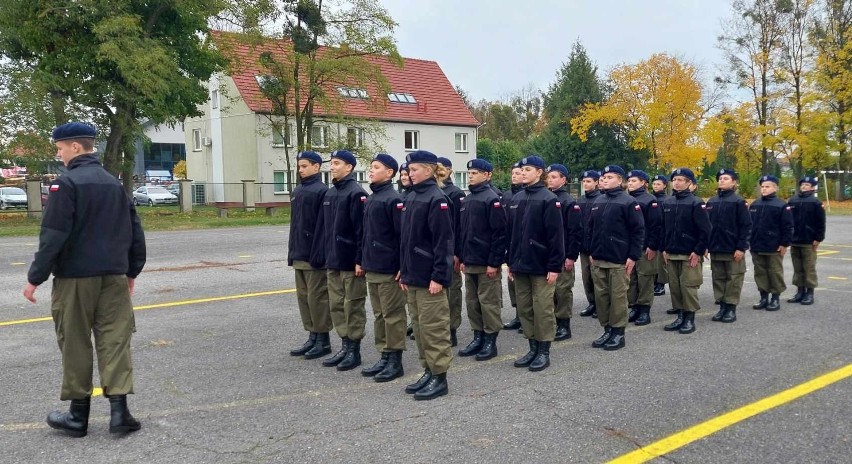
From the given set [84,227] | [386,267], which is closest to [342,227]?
[386,267]

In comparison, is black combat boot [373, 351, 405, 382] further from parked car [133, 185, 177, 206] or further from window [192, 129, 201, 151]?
window [192, 129, 201, 151]

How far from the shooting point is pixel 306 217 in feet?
22.4

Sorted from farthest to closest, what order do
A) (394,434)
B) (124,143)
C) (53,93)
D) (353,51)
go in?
(353,51) → (124,143) → (53,93) → (394,434)

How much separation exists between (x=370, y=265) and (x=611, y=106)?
37.2 meters

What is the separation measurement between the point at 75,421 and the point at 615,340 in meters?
5.05

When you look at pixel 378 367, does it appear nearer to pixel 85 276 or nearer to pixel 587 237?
pixel 85 276

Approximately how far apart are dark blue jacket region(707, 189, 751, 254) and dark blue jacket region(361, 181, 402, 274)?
15.1 ft

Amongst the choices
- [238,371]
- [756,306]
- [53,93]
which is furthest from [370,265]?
[53,93]

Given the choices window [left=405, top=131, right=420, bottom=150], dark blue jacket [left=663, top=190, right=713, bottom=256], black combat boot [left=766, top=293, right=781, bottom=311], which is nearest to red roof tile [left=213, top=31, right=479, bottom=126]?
window [left=405, top=131, right=420, bottom=150]

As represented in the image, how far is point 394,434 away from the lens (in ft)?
15.2

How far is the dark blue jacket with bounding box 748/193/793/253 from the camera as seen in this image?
9.50 metres

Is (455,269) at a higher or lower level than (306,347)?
higher

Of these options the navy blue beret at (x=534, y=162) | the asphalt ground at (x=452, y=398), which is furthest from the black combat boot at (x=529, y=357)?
the navy blue beret at (x=534, y=162)

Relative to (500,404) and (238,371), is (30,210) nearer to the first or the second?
(238,371)
